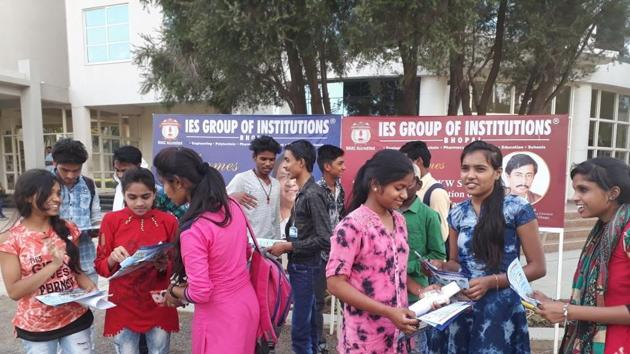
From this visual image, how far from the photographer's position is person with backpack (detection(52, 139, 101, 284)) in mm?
3025

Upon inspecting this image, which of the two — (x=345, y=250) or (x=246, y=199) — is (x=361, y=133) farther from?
(x=345, y=250)

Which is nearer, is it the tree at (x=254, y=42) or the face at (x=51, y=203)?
the face at (x=51, y=203)

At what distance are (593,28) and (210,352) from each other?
7.06 m

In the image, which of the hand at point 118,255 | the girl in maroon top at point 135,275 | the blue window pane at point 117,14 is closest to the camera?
the hand at point 118,255

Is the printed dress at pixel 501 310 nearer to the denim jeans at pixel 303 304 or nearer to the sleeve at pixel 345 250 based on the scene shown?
the sleeve at pixel 345 250

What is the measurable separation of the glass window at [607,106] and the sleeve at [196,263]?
52.3 feet

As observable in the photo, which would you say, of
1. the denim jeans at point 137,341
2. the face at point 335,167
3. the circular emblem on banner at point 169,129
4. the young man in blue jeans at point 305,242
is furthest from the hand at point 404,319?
the circular emblem on banner at point 169,129

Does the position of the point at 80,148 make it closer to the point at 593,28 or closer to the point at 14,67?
the point at 593,28

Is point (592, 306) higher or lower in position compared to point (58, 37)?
lower

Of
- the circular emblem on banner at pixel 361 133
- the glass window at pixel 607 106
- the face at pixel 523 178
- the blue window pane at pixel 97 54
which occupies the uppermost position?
the blue window pane at pixel 97 54

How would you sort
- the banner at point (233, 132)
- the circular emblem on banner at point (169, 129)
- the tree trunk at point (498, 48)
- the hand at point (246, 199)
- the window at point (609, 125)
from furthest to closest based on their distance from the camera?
the window at point (609, 125)
the tree trunk at point (498, 48)
the circular emblem on banner at point (169, 129)
the banner at point (233, 132)
the hand at point (246, 199)

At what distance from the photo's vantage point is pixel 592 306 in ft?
6.10

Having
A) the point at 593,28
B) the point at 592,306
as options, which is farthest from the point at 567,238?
the point at 592,306

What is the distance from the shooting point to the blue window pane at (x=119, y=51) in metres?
15.8
